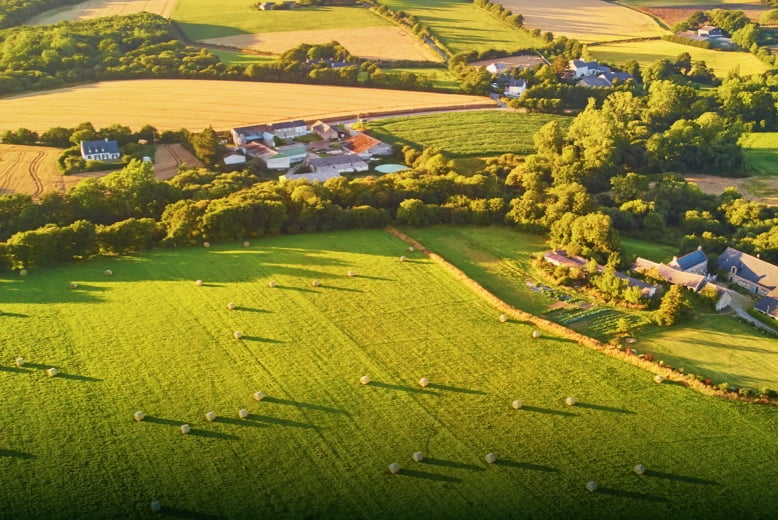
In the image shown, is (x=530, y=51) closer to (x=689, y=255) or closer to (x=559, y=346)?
(x=689, y=255)

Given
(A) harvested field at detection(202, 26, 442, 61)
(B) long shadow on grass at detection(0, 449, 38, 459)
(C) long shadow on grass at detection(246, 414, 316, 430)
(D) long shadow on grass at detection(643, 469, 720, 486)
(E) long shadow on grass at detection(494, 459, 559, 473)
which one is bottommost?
(D) long shadow on grass at detection(643, 469, 720, 486)

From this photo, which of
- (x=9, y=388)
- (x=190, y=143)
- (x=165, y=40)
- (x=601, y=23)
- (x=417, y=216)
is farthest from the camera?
(x=601, y=23)

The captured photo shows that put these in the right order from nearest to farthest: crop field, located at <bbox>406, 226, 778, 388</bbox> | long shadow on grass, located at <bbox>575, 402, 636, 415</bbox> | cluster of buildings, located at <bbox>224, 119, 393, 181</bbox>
Answer: long shadow on grass, located at <bbox>575, 402, 636, 415</bbox> < crop field, located at <bbox>406, 226, 778, 388</bbox> < cluster of buildings, located at <bbox>224, 119, 393, 181</bbox>

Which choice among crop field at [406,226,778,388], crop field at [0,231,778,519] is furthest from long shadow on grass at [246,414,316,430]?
crop field at [406,226,778,388]

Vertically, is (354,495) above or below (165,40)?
below

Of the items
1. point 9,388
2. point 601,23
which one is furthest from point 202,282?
point 601,23

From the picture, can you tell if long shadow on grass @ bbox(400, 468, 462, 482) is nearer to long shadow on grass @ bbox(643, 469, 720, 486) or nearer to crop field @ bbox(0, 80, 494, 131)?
long shadow on grass @ bbox(643, 469, 720, 486)

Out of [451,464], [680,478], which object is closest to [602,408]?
[680,478]
